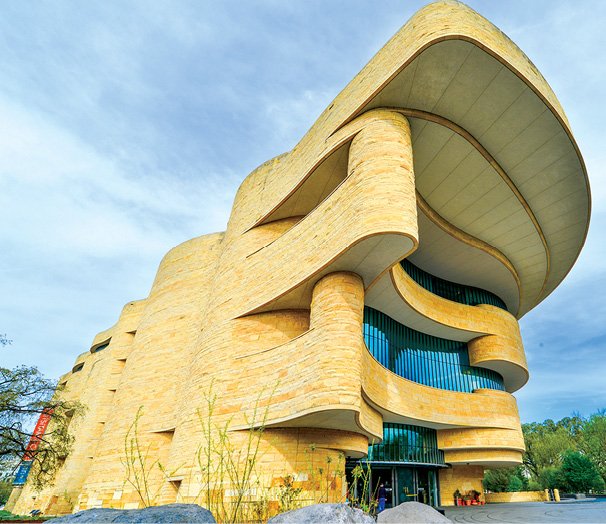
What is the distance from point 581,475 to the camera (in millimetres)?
23891

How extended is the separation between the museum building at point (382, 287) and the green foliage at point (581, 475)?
5911mm

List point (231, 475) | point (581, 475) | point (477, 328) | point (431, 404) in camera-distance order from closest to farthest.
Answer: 1. point (231, 475)
2. point (431, 404)
3. point (477, 328)
4. point (581, 475)

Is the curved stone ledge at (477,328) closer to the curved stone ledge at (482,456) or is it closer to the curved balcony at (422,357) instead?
the curved balcony at (422,357)

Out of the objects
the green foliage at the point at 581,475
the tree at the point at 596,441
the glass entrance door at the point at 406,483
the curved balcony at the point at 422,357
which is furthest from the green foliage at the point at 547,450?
the glass entrance door at the point at 406,483

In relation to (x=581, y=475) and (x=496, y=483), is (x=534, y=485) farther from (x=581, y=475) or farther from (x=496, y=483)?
(x=581, y=475)

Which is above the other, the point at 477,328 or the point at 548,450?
the point at 477,328

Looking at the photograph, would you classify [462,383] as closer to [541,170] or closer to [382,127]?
[541,170]

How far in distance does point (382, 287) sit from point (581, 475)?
777 inches

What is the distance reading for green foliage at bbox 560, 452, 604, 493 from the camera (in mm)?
23797

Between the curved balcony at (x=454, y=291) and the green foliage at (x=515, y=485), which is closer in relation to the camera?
the curved balcony at (x=454, y=291)

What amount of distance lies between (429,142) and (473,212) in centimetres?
459

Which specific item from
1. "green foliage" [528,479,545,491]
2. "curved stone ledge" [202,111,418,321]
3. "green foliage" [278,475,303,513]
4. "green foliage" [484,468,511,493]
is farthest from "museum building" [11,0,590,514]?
"green foliage" [528,479,545,491]

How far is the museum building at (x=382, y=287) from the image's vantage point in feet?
36.0

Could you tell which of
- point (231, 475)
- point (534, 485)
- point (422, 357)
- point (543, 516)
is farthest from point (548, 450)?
point (231, 475)
